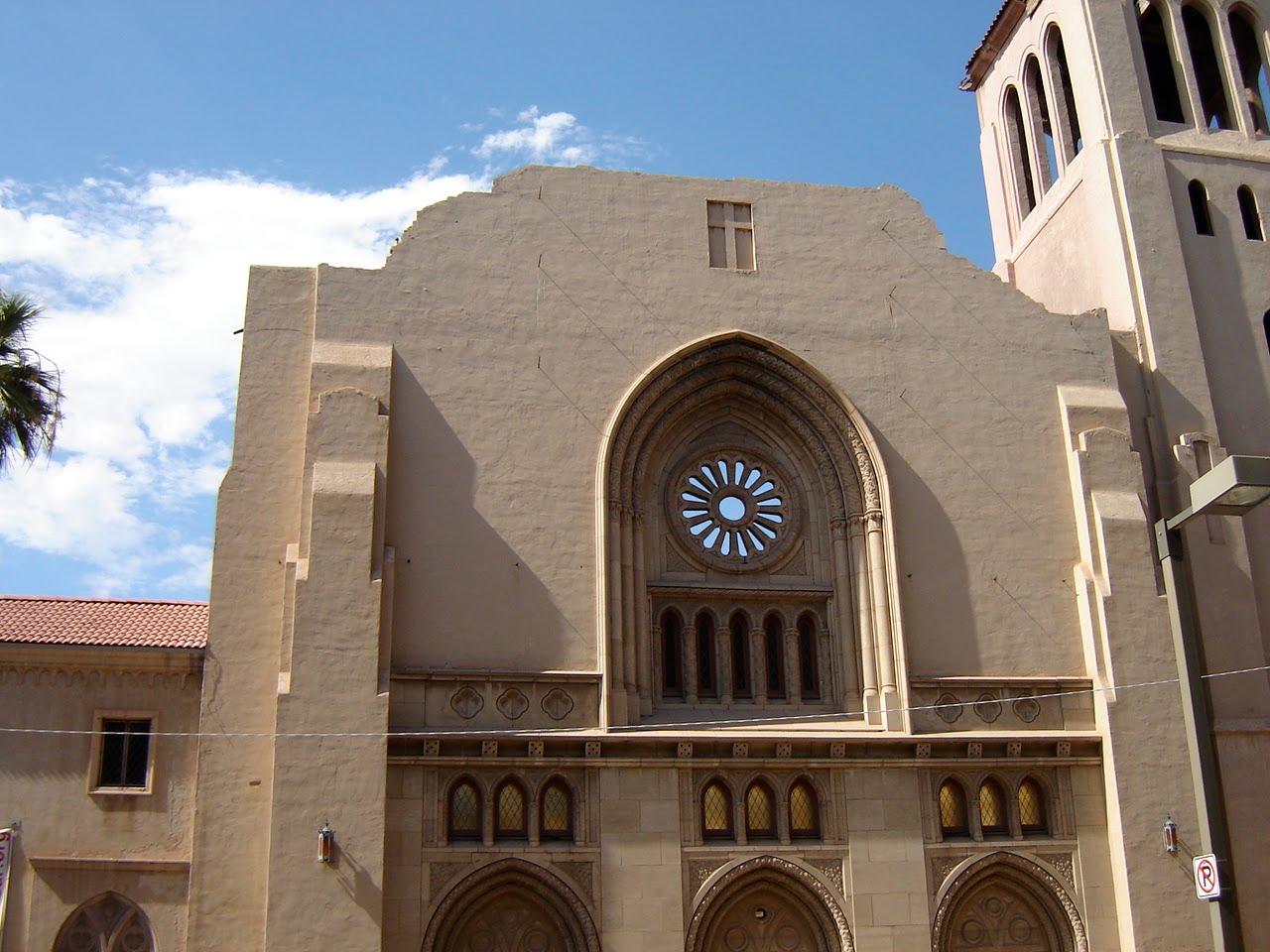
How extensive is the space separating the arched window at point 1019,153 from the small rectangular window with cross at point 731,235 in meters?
7.68

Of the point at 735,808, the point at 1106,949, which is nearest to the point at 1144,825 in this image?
the point at 1106,949

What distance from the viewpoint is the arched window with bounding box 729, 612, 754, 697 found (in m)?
19.9

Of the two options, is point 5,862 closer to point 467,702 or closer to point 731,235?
point 467,702

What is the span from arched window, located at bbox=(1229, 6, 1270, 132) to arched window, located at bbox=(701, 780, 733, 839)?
15.9m

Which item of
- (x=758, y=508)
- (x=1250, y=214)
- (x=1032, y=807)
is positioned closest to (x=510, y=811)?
(x=758, y=508)

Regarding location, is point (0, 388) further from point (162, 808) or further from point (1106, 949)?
point (1106, 949)

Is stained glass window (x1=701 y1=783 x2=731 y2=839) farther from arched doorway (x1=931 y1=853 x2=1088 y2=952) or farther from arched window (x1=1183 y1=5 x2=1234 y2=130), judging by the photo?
arched window (x1=1183 y1=5 x2=1234 y2=130)

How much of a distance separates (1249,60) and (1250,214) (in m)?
4.44

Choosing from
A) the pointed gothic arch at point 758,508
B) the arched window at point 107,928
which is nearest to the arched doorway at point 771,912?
the pointed gothic arch at point 758,508

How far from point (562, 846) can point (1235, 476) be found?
930 cm

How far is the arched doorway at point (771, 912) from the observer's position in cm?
1795

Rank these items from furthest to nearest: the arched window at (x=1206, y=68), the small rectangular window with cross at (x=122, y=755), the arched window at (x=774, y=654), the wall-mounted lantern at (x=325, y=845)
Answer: the arched window at (x=1206, y=68), the arched window at (x=774, y=654), the small rectangular window with cross at (x=122, y=755), the wall-mounted lantern at (x=325, y=845)

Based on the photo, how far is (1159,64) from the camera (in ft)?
86.0

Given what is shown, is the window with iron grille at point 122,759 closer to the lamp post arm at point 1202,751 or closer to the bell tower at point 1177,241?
the lamp post arm at point 1202,751
